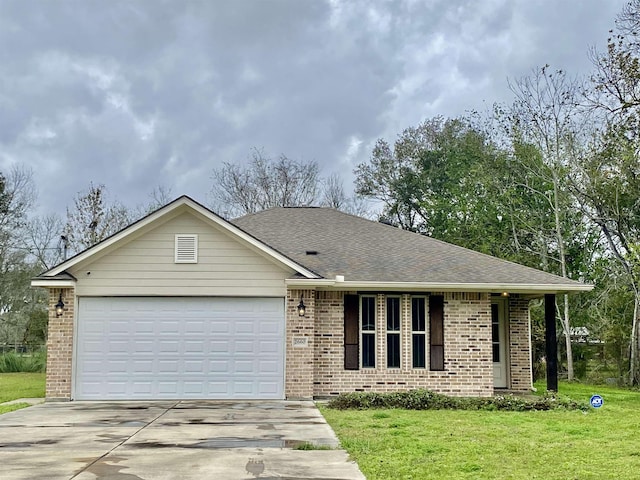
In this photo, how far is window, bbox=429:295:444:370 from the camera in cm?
1430

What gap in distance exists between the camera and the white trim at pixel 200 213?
43.7ft

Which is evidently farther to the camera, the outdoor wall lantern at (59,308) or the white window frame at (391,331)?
the white window frame at (391,331)

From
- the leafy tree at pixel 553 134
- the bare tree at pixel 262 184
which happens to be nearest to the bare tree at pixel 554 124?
the leafy tree at pixel 553 134

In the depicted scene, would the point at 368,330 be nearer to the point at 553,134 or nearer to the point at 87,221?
the point at 553,134

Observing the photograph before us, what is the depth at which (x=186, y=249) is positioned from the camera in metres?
13.7

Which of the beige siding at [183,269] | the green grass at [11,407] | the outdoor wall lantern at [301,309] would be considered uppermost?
the beige siding at [183,269]

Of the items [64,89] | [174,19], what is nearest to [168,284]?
[174,19]

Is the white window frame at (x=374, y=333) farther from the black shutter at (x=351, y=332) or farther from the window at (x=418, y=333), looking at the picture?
the window at (x=418, y=333)

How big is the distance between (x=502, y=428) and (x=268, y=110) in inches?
979

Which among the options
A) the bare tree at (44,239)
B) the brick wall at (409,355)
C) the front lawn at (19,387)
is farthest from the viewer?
the bare tree at (44,239)

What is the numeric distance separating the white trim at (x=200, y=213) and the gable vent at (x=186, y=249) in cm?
57

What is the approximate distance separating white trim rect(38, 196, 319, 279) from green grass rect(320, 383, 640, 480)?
10.5ft

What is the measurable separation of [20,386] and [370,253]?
10.0 meters

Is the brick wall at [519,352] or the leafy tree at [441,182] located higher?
the leafy tree at [441,182]
